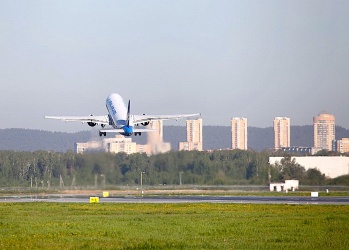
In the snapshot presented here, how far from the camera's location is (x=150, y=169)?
11431 cm

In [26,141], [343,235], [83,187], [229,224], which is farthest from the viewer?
[26,141]

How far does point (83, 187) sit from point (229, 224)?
53869mm

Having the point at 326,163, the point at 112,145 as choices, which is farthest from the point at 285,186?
the point at 112,145

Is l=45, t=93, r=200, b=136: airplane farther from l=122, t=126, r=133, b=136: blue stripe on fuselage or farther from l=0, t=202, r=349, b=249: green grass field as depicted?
l=0, t=202, r=349, b=249: green grass field

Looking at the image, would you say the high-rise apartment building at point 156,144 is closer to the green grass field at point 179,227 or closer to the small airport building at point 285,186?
the small airport building at point 285,186

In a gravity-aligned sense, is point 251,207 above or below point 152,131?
below

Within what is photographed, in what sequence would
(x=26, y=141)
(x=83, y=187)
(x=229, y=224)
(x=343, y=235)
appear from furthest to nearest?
(x=26, y=141) → (x=83, y=187) → (x=229, y=224) → (x=343, y=235)

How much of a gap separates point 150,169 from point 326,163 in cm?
3200

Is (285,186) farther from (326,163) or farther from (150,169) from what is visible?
(150,169)

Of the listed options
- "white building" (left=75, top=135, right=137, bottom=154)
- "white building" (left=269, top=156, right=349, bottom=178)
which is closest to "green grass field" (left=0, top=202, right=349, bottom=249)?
"white building" (left=75, top=135, right=137, bottom=154)

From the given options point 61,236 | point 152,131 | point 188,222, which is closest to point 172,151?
point 152,131

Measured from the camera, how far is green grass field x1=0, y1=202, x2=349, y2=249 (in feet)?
144

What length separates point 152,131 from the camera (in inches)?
4377

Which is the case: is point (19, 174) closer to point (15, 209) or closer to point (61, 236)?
point (15, 209)
